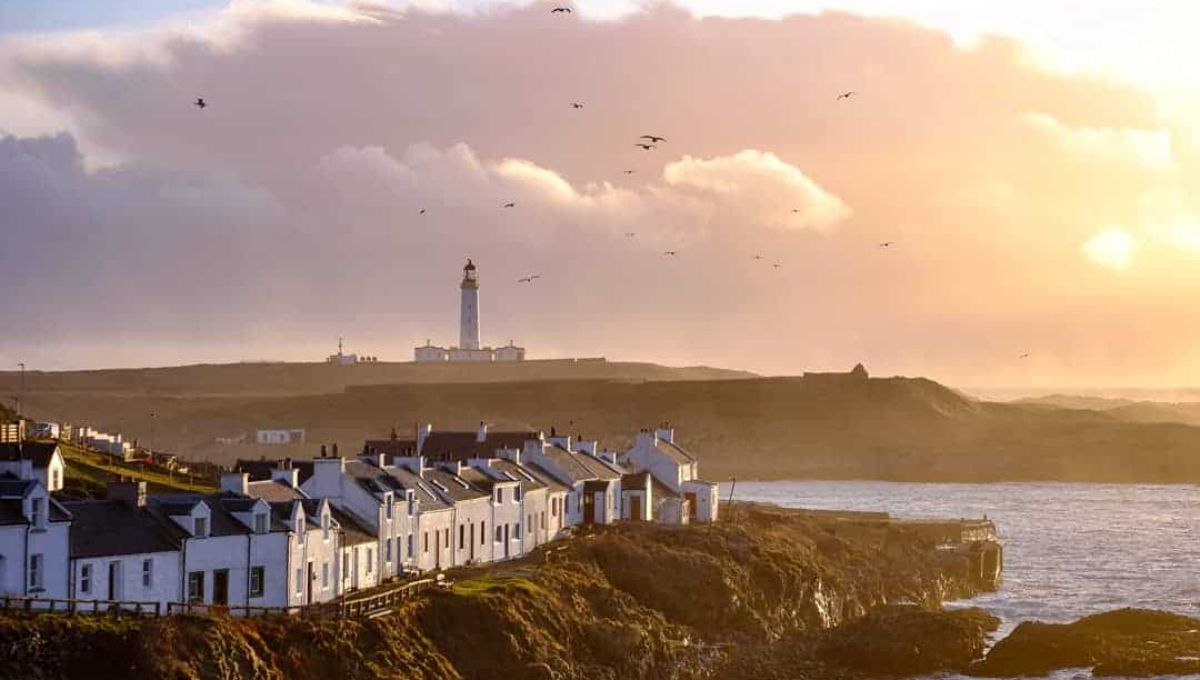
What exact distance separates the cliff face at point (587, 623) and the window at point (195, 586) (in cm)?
304

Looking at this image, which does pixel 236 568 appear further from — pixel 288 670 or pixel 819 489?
pixel 819 489

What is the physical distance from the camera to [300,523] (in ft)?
189

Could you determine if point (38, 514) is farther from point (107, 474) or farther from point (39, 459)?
point (107, 474)

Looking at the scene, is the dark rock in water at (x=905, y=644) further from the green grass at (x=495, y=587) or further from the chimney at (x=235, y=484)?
the chimney at (x=235, y=484)

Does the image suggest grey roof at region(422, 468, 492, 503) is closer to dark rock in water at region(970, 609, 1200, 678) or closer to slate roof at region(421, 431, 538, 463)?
slate roof at region(421, 431, 538, 463)

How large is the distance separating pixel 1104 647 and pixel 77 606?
141 ft

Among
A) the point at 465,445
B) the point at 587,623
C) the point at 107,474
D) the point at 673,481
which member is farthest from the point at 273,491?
the point at 673,481

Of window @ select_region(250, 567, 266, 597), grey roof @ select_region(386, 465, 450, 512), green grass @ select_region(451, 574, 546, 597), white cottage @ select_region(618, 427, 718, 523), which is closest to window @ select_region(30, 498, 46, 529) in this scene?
window @ select_region(250, 567, 266, 597)

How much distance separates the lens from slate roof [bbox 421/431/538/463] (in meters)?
95.1

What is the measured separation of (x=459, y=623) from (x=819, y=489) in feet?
469

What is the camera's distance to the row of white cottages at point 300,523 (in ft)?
165

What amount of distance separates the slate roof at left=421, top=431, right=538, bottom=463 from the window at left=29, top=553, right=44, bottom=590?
44025 millimetres

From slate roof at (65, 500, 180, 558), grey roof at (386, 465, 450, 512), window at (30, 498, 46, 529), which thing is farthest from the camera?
grey roof at (386, 465, 450, 512)

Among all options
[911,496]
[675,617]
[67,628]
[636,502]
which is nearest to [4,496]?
[67,628]
